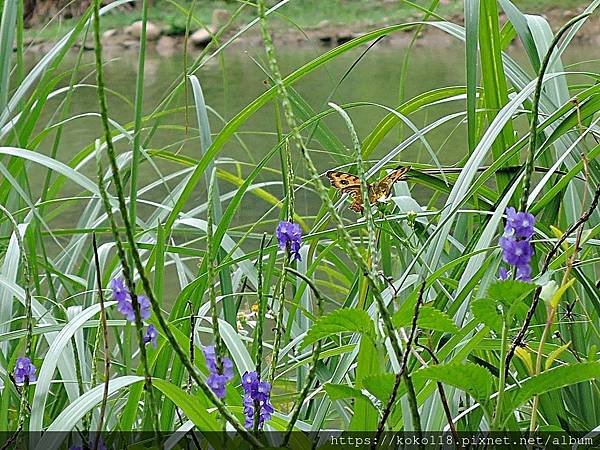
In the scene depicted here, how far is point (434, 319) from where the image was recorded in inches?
13.9

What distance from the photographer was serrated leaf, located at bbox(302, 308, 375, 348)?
33 cm

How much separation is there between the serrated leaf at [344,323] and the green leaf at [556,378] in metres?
0.06

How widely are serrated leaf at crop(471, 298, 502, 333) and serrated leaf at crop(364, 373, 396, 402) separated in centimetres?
4

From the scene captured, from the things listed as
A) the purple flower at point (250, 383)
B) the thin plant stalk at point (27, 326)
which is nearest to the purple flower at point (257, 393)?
the purple flower at point (250, 383)

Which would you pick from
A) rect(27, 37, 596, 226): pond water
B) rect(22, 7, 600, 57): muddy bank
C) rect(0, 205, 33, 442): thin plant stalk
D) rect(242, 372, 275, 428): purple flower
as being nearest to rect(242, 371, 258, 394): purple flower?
rect(242, 372, 275, 428): purple flower

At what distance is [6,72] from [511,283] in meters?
0.46

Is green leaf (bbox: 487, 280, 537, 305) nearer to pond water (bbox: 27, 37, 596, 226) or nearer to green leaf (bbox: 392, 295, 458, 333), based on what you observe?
green leaf (bbox: 392, 295, 458, 333)

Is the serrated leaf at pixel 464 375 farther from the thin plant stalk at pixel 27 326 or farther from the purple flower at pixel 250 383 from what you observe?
the thin plant stalk at pixel 27 326

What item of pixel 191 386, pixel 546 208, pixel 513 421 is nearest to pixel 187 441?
pixel 191 386

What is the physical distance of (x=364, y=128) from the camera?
9.98ft

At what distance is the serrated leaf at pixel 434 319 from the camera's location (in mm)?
350

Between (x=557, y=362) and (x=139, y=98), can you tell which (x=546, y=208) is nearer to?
(x=557, y=362)

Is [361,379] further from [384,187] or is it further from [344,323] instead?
[384,187]

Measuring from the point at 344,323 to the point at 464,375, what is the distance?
0.15ft
